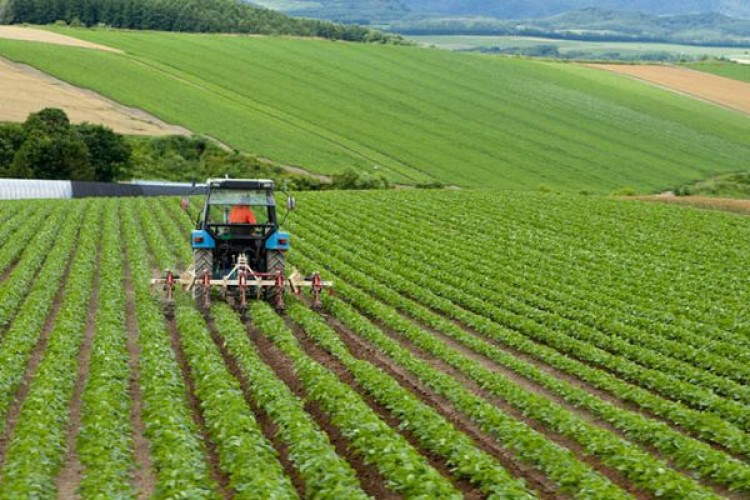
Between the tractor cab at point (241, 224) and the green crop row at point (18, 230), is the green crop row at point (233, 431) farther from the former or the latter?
the green crop row at point (18, 230)

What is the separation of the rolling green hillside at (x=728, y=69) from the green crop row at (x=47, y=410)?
114841 millimetres

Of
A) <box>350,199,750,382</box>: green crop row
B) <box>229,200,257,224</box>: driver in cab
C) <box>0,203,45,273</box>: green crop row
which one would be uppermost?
<box>229,200,257,224</box>: driver in cab

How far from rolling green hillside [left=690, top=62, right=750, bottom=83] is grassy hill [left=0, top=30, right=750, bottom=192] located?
18920 mm

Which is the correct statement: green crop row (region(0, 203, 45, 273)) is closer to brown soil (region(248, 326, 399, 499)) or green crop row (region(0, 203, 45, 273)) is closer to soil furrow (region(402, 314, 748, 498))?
brown soil (region(248, 326, 399, 499))

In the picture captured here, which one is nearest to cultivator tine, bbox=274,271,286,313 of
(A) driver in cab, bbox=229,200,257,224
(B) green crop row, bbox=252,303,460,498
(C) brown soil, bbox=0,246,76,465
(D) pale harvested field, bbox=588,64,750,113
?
(A) driver in cab, bbox=229,200,257,224

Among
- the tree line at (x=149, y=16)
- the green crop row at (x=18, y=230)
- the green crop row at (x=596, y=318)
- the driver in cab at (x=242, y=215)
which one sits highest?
the tree line at (x=149, y=16)

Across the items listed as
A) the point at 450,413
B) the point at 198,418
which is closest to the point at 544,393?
the point at 450,413

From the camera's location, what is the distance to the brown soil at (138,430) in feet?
40.0

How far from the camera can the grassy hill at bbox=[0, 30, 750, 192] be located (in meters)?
75.9

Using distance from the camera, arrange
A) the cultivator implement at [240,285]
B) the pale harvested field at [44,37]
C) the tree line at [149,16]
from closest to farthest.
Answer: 1. the cultivator implement at [240,285]
2. the pale harvested field at [44,37]
3. the tree line at [149,16]

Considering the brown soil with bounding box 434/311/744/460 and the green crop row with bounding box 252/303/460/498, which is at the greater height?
the green crop row with bounding box 252/303/460/498

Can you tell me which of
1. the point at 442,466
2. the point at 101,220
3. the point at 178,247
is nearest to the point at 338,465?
the point at 442,466

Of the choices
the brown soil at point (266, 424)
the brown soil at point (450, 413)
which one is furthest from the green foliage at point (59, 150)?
the brown soil at point (266, 424)

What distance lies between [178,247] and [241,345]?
51.8 feet
